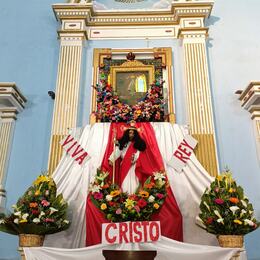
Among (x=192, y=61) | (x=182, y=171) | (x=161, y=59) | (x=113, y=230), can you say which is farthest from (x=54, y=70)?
(x=113, y=230)

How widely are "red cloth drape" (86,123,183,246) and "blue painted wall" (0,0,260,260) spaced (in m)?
0.70

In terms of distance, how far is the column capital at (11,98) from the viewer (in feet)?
15.9

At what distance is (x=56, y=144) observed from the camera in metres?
4.86

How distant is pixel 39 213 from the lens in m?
3.61

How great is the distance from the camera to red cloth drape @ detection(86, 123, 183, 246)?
160 inches

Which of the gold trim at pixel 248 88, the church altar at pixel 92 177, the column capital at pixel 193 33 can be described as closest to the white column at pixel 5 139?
the church altar at pixel 92 177

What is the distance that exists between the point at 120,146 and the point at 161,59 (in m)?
1.75

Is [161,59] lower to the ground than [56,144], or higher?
higher

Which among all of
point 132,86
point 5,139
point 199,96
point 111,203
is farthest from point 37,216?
point 199,96

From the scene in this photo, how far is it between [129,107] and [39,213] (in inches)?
79.9

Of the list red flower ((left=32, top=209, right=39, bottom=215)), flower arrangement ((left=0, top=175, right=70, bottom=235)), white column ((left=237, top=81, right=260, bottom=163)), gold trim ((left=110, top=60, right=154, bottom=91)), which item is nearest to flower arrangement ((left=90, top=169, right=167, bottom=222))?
flower arrangement ((left=0, top=175, right=70, bottom=235))

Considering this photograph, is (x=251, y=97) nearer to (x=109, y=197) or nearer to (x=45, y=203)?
(x=109, y=197)

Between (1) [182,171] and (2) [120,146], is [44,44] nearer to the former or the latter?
(2) [120,146]

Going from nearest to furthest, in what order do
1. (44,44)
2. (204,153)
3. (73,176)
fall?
(73,176)
(204,153)
(44,44)
